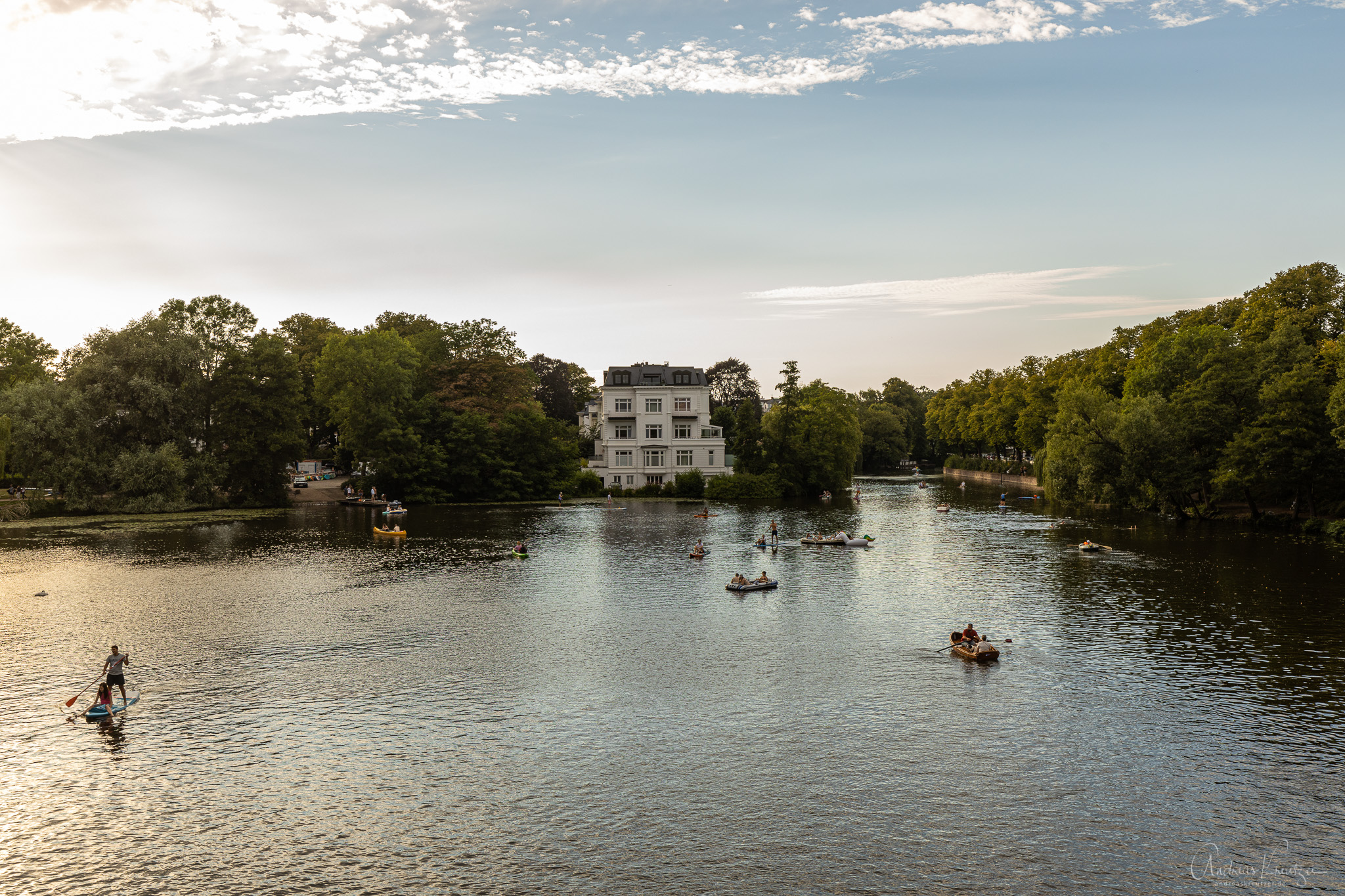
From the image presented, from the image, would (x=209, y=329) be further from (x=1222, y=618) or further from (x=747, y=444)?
(x=1222, y=618)

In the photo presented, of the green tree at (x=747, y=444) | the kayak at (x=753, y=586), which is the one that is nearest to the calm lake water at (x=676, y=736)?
the kayak at (x=753, y=586)

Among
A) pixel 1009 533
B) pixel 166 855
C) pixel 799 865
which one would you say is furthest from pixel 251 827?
pixel 1009 533

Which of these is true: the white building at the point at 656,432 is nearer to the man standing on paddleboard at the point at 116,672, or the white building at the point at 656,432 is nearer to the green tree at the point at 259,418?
the green tree at the point at 259,418

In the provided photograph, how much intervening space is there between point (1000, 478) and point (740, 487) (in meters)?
68.9

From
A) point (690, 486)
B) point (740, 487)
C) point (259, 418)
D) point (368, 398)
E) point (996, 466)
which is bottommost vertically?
point (740, 487)

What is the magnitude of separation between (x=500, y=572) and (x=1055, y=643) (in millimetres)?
35216

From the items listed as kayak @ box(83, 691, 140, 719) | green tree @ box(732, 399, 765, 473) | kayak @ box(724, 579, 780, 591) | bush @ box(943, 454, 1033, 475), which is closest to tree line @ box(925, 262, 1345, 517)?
green tree @ box(732, 399, 765, 473)

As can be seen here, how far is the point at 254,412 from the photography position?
106 metres

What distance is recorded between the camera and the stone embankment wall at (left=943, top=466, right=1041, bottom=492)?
145 m

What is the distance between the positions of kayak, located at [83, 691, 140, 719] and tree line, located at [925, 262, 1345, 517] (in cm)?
7620

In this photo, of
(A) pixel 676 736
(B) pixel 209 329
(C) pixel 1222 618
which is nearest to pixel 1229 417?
(C) pixel 1222 618

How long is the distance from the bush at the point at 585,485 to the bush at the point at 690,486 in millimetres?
11882

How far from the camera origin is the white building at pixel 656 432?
12731cm

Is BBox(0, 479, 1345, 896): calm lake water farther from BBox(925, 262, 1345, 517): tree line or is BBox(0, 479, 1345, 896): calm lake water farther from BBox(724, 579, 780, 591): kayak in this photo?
BBox(925, 262, 1345, 517): tree line
